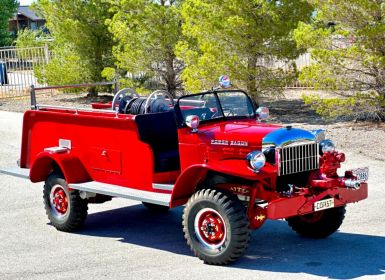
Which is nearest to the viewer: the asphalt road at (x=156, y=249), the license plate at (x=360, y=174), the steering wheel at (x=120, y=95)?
the asphalt road at (x=156, y=249)

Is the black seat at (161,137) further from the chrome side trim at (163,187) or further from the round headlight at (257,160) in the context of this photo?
the round headlight at (257,160)

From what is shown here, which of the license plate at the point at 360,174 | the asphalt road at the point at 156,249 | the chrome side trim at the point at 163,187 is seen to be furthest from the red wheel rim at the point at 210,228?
the license plate at the point at 360,174

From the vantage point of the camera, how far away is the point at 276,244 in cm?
824

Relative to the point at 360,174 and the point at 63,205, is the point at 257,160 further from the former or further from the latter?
the point at 63,205

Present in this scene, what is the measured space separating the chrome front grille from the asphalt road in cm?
89

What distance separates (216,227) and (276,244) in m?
1.07

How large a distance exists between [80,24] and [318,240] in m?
14.8

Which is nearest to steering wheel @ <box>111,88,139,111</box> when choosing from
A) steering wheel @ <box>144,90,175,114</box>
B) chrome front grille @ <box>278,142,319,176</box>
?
steering wheel @ <box>144,90,175,114</box>

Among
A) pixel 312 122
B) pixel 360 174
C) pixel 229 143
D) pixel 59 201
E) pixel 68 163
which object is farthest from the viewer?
pixel 312 122

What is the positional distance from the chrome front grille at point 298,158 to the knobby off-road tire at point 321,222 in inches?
27.2

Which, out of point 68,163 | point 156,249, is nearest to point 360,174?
point 156,249

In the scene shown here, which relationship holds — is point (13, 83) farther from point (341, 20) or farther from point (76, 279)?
point (76, 279)

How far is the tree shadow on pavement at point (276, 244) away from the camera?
7.29 m

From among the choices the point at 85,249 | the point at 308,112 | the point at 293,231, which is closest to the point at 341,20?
the point at 308,112
